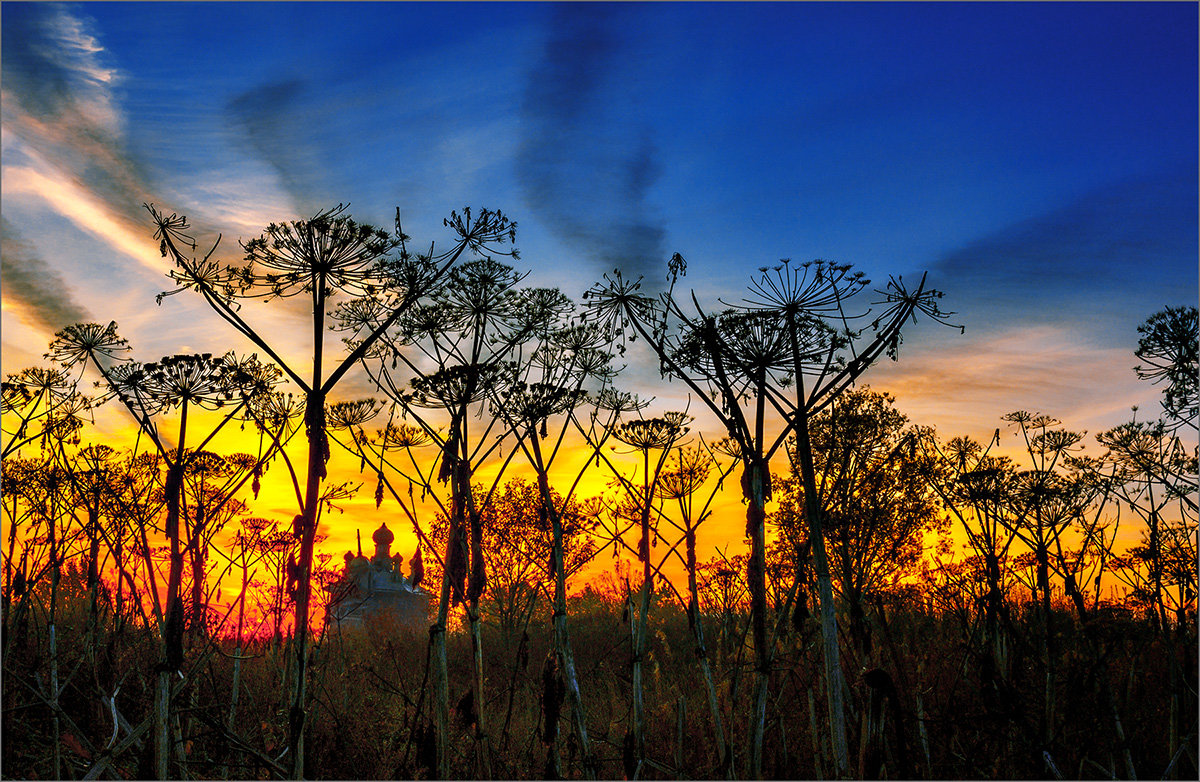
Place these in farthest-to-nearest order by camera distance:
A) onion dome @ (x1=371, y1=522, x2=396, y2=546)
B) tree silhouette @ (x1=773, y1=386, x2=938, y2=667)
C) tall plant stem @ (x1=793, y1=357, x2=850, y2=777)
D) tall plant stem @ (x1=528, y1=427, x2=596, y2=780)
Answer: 1. onion dome @ (x1=371, y1=522, x2=396, y2=546)
2. tree silhouette @ (x1=773, y1=386, x2=938, y2=667)
3. tall plant stem @ (x1=528, y1=427, x2=596, y2=780)
4. tall plant stem @ (x1=793, y1=357, x2=850, y2=777)

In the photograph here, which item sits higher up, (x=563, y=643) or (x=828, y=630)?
(x=828, y=630)

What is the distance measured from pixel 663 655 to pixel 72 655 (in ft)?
70.5

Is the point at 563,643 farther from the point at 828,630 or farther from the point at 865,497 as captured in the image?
the point at 865,497

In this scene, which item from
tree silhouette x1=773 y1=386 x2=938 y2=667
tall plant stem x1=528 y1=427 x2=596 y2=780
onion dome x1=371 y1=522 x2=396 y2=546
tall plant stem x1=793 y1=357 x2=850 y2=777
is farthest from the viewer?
onion dome x1=371 y1=522 x2=396 y2=546

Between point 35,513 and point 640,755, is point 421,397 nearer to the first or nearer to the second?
point 640,755

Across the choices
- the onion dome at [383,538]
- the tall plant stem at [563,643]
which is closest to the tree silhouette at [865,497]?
the tall plant stem at [563,643]

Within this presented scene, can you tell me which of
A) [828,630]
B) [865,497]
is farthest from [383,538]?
[828,630]

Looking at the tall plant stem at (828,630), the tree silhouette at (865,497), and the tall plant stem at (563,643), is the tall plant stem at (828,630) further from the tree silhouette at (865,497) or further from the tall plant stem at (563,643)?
the tree silhouette at (865,497)

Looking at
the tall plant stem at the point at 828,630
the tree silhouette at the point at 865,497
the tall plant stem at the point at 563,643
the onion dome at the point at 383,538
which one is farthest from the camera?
the onion dome at the point at 383,538

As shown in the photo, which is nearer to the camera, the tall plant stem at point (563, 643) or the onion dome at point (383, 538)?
the tall plant stem at point (563, 643)

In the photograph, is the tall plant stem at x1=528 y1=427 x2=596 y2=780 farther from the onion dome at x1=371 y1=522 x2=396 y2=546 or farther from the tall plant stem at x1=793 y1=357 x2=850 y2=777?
the onion dome at x1=371 y1=522 x2=396 y2=546

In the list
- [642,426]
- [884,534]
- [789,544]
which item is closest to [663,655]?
[789,544]

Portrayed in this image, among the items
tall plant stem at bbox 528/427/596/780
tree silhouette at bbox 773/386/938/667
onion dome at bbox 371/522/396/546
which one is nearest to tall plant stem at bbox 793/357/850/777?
tall plant stem at bbox 528/427/596/780

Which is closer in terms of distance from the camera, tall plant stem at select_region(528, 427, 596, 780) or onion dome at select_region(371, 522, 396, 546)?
tall plant stem at select_region(528, 427, 596, 780)
